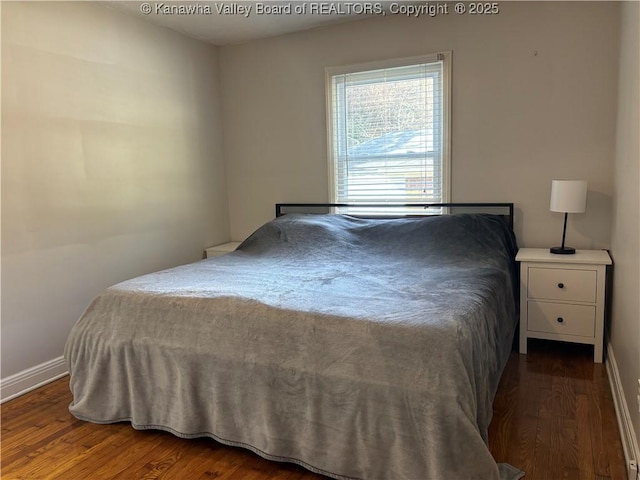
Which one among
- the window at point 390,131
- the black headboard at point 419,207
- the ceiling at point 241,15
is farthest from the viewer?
the window at point 390,131

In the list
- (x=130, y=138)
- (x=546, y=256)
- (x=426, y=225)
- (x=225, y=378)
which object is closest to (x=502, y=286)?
(x=546, y=256)

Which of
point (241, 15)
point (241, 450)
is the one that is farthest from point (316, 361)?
point (241, 15)

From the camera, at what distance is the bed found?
63.1 inches

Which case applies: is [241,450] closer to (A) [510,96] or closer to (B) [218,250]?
(B) [218,250]

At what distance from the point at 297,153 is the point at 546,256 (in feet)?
6.89

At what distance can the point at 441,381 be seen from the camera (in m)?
1.57

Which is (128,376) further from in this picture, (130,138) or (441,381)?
(130,138)

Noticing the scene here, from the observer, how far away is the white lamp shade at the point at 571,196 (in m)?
2.87

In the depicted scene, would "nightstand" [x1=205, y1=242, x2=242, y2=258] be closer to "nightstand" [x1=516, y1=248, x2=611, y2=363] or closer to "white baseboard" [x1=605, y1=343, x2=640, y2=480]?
"nightstand" [x1=516, y1=248, x2=611, y2=363]

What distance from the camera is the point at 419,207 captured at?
359 centimetres

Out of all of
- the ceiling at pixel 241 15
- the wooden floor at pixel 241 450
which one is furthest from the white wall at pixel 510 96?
the wooden floor at pixel 241 450

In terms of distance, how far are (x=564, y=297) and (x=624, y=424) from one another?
3.21 ft

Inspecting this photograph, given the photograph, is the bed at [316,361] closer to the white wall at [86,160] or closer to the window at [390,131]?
the white wall at [86,160]

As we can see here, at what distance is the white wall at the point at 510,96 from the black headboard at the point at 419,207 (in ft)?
0.21
